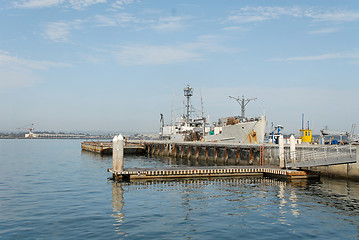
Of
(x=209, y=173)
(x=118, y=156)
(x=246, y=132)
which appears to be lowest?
(x=209, y=173)

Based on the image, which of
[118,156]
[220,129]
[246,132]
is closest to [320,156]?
[118,156]

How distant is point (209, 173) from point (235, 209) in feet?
45.5

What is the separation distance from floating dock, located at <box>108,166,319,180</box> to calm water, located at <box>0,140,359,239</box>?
1.66m

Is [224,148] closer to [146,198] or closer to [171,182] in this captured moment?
[171,182]

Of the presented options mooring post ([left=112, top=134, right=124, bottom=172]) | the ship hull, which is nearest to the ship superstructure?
the ship hull

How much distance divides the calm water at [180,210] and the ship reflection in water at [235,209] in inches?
1.7

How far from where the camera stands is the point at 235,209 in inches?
854

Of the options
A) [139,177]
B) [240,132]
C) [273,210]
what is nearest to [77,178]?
[139,177]

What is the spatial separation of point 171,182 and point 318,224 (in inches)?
646

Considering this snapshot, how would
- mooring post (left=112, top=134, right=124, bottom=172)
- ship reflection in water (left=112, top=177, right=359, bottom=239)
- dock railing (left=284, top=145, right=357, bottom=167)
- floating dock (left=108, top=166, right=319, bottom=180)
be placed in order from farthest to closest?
floating dock (left=108, top=166, right=319, bottom=180), mooring post (left=112, top=134, right=124, bottom=172), dock railing (left=284, top=145, right=357, bottom=167), ship reflection in water (left=112, top=177, right=359, bottom=239)

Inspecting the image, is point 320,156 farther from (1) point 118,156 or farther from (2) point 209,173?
(1) point 118,156

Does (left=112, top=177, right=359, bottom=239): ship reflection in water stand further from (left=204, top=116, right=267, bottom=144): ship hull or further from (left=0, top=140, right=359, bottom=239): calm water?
(left=204, top=116, right=267, bottom=144): ship hull

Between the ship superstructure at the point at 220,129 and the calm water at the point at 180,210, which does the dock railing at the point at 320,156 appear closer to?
the calm water at the point at 180,210

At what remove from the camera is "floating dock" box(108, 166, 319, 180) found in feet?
110
